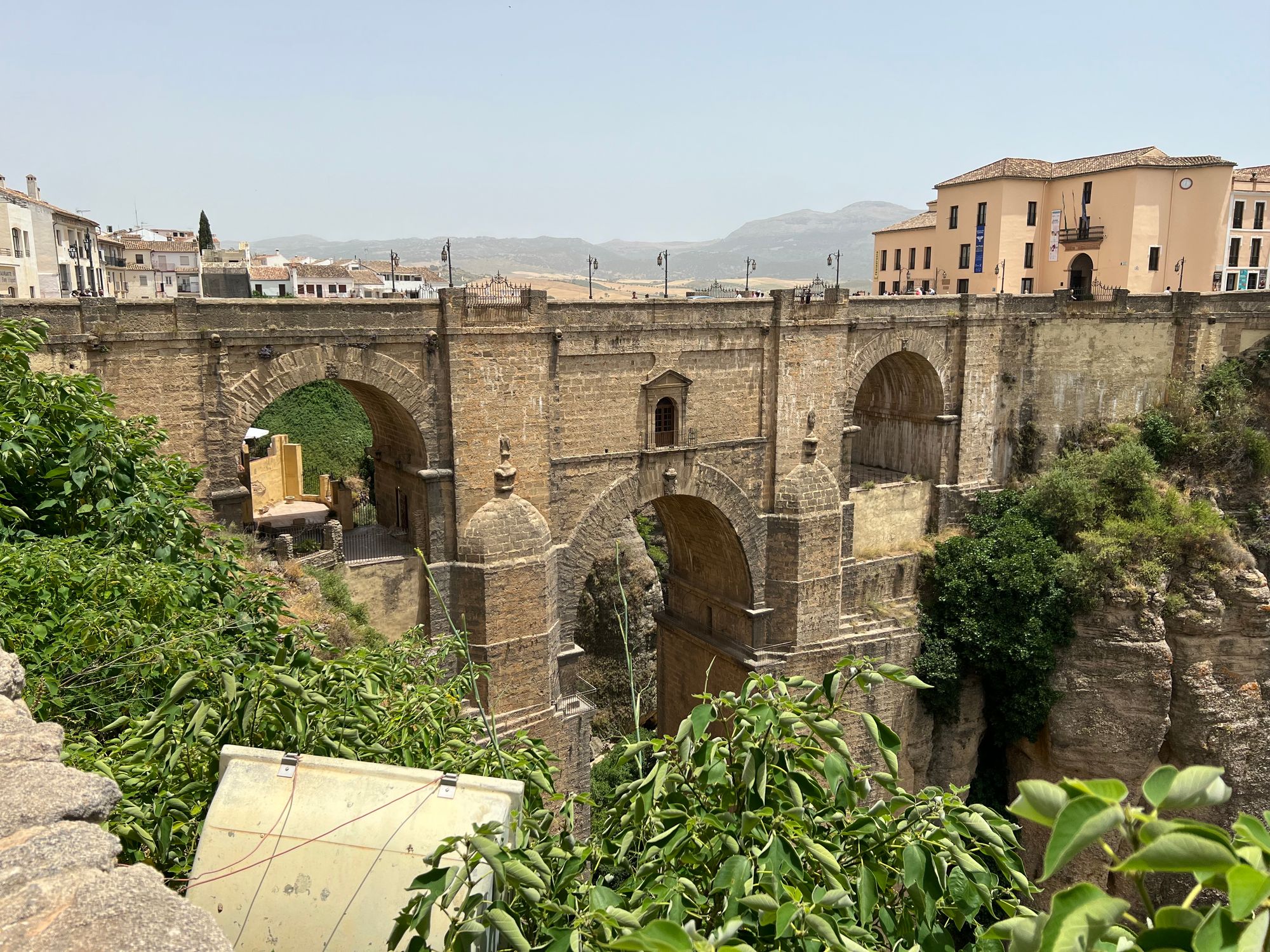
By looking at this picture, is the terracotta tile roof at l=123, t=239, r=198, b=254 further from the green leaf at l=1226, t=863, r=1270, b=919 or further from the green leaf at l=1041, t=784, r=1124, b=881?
the green leaf at l=1226, t=863, r=1270, b=919

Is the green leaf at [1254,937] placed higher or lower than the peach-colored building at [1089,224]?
lower

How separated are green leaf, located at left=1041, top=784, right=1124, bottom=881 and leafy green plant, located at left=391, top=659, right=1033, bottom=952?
1.67 m

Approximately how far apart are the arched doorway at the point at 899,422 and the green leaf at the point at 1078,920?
842 inches

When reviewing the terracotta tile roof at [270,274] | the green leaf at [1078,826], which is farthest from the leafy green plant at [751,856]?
the terracotta tile roof at [270,274]

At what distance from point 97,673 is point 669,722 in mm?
17774

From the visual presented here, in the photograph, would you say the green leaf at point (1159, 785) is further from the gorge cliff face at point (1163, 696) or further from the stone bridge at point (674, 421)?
the gorge cliff face at point (1163, 696)

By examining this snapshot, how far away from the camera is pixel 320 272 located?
178ft

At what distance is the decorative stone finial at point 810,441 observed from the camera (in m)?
20.5

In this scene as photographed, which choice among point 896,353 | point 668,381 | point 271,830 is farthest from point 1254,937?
point 896,353

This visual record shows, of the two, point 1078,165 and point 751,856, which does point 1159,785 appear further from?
point 1078,165

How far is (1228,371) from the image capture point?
26031 mm

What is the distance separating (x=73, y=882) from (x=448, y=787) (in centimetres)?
182

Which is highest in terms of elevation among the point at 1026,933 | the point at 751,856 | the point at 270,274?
the point at 270,274

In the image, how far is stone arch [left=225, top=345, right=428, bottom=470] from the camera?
49.5 ft
